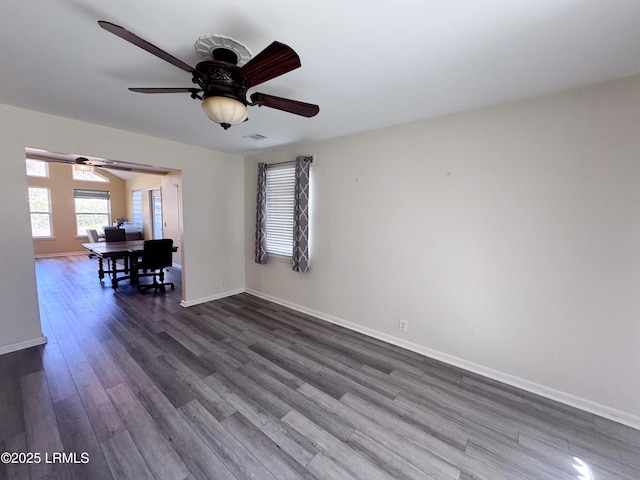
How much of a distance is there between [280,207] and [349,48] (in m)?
2.64

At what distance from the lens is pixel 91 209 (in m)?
8.07

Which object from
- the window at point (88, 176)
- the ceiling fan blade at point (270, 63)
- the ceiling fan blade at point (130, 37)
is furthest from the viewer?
the window at point (88, 176)

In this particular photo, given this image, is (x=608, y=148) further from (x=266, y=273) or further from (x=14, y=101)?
(x=14, y=101)

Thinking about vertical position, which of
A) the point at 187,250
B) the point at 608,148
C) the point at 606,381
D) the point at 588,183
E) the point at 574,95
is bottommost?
the point at 606,381

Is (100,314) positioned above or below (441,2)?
below

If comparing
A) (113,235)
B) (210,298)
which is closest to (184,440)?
(210,298)

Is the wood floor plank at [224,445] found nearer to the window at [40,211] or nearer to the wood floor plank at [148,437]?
the wood floor plank at [148,437]

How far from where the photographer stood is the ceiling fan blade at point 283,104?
1.60 meters

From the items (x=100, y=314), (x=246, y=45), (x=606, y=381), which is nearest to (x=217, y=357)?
(x=100, y=314)

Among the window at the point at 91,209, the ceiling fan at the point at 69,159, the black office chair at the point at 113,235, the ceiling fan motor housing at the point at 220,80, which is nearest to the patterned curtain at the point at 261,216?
the ceiling fan at the point at 69,159

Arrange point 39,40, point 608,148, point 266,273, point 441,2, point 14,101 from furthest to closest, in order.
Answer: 1. point 266,273
2. point 14,101
3. point 608,148
4. point 39,40
5. point 441,2

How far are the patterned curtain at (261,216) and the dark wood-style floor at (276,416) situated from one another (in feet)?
4.94

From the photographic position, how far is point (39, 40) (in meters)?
1.49

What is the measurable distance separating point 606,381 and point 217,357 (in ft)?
10.8
